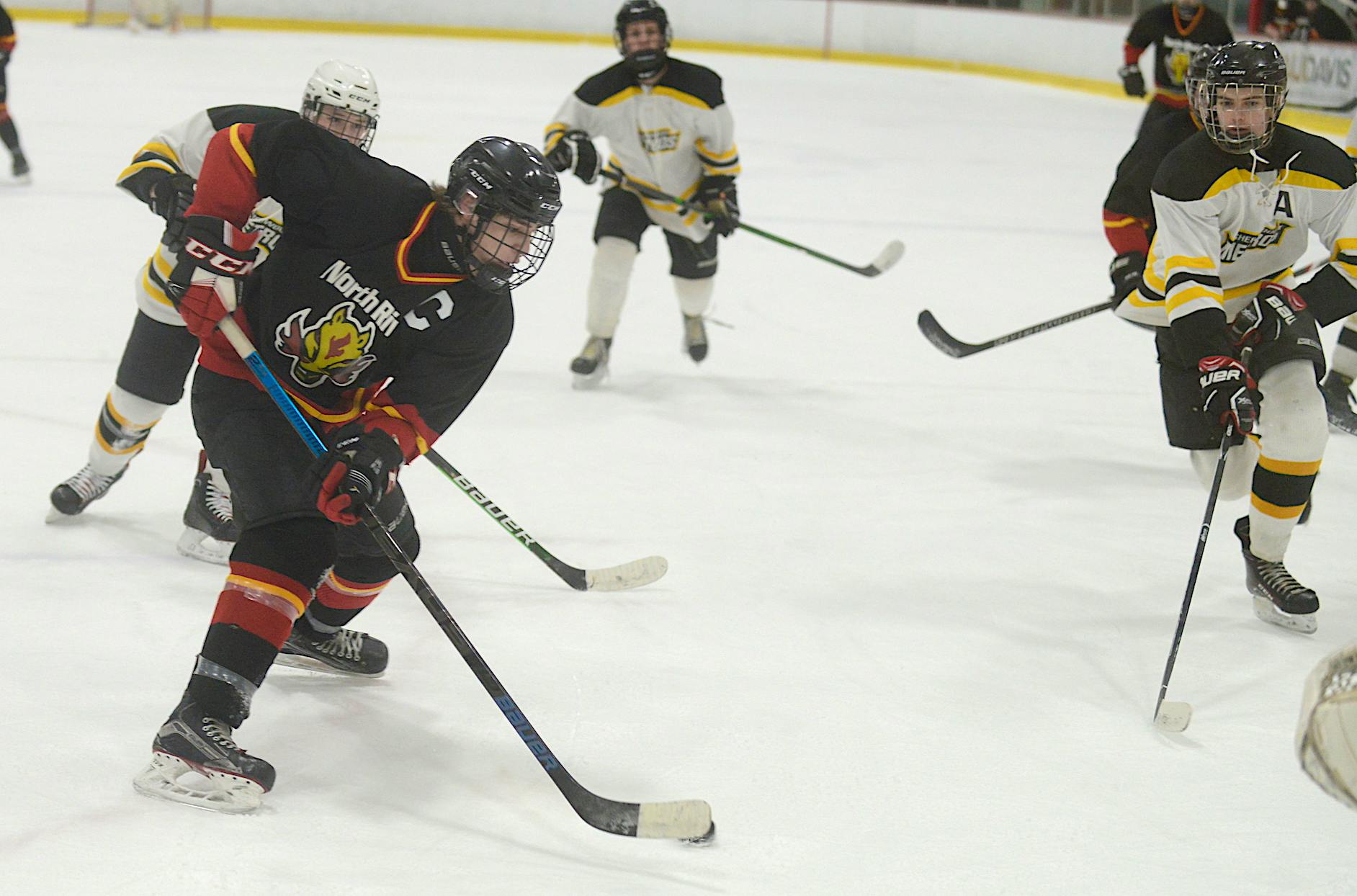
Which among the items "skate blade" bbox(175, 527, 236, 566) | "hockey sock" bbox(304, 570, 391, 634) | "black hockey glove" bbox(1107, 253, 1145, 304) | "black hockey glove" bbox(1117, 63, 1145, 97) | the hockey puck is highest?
"black hockey glove" bbox(1117, 63, 1145, 97)

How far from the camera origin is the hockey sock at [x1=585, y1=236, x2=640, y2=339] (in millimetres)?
4090

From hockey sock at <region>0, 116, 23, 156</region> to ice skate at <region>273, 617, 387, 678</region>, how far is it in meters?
4.77

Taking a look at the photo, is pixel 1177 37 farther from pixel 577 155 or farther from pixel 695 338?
pixel 577 155

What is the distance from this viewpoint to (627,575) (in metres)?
2.70

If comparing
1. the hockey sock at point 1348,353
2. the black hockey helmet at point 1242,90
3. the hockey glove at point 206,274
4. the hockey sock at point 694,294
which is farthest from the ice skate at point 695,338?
the hockey glove at point 206,274

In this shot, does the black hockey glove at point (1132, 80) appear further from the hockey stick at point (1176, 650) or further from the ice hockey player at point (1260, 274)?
the hockey stick at point (1176, 650)

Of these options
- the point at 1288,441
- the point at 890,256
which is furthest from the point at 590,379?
the point at 1288,441

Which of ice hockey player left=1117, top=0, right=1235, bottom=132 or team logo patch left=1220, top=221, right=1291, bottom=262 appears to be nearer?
team logo patch left=1220, top=221, right=1291, bottom=262

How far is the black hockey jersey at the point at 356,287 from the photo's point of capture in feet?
6.51

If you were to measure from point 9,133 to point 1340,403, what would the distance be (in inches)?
212

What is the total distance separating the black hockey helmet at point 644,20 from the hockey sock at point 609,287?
49cm

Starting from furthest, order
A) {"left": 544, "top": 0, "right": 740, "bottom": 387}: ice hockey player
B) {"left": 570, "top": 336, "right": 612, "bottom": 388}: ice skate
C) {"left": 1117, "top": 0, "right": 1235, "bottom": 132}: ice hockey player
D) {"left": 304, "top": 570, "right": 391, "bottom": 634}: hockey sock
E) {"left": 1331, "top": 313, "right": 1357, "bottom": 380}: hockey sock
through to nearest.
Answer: {"left": 1117, "top": 0, "right": 1235, "bottom": 132}: ice hockey player < {"left": 570, "top": 336, "right": 612, "bottom": 388}: ice skate < {"left": 544, "top": 0, "right": 740, "bottom": 387}: ice hockey player < {"left": 1331, "top": 313, "right": 1357, "bottom": 380}: hockey sock < {"left": 304, "top": 570, "right": 391, "bottom": 634}: hockey sock

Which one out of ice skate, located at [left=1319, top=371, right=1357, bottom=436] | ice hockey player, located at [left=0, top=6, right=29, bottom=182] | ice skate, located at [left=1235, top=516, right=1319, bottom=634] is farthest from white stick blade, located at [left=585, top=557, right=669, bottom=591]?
ice hockey player, located at [left=0, top=6, right=29, bottom=182]

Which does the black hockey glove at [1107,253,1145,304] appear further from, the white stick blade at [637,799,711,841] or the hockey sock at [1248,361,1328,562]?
the white stick blade at [637,799,711,841]
